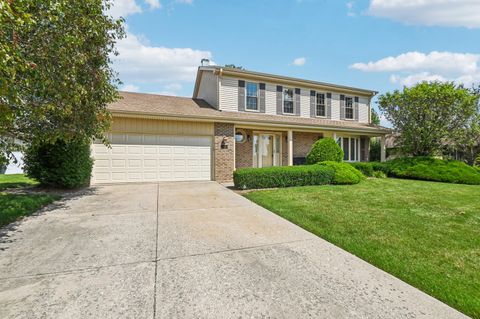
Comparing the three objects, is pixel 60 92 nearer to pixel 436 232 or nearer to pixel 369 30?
pixel 436 232

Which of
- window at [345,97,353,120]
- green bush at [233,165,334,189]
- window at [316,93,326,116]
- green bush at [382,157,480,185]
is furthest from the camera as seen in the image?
window at [345,97,353,120]

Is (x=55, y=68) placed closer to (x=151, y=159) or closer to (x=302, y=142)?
(x=151, y=159)

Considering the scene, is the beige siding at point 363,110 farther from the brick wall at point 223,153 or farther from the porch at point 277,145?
the brick wall at point 223,153

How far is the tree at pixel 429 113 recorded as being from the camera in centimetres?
1216

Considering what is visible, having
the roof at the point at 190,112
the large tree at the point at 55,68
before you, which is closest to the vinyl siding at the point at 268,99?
the roof at the point at 190,112

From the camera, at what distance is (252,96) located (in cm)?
1288

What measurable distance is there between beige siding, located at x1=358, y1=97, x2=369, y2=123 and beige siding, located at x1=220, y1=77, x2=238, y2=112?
8.75 m

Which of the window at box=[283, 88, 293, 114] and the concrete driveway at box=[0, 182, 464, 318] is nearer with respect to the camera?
the concrete driveway at box=[0, 182, 464, 318]

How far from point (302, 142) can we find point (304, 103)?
2.28 m

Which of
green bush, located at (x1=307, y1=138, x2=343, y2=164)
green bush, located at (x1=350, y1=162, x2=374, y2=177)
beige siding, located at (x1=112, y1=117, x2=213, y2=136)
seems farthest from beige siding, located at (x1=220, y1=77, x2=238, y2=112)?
green bush, located at (x1=350, y1=162, x2=374, y2=177)

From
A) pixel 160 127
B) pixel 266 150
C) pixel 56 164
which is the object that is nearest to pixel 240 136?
pixel 266 150

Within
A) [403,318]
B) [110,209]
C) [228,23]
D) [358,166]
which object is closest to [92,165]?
[110,209]

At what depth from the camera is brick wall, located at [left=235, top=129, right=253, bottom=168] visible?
42.2ft

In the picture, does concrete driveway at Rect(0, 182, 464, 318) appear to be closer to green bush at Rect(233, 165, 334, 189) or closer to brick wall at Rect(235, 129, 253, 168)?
green bush at Rect(233, 165, 334, 189)
